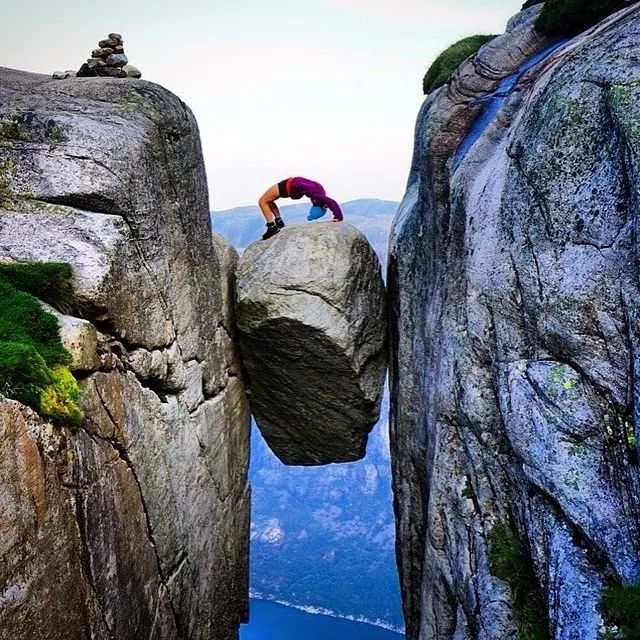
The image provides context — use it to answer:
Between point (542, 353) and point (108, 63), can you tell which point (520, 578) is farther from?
point (108, 63)

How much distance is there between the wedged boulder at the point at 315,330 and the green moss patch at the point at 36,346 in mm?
6047

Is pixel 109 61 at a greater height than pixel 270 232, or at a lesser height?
greater

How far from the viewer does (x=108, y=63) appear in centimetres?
1388

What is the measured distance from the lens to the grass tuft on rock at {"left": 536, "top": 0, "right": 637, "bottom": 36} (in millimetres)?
11775

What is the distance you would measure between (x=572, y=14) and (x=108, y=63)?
9882 mm

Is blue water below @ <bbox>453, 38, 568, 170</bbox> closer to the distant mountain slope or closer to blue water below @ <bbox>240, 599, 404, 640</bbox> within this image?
blue water below @ <bbox>240, 599, 404, 640</bbox>

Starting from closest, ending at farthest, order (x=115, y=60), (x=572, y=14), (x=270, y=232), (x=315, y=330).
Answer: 1. (x=572, y=14)
2. (x=115, y=60)
3. (x=315, y=330)
4. (x=270, y=232)

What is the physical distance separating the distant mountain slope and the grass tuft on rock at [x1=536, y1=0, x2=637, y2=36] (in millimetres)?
95133

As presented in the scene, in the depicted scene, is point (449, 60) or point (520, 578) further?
point (449, 60)

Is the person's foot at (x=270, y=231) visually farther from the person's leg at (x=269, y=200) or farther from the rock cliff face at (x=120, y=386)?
the rock cliff face at (x=120, y=386)

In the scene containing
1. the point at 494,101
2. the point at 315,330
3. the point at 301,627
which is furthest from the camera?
the point at 301,627

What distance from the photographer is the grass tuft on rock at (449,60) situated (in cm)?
1728

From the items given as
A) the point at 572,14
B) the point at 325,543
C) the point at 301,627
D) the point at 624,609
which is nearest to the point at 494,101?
the point at 572,14

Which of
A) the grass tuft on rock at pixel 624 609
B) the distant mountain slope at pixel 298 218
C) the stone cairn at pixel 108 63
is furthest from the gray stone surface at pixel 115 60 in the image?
the distant mountain slope at pixel 298 218
